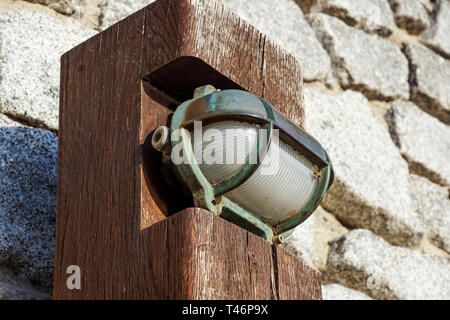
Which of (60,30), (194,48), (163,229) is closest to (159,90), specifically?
(194,48)

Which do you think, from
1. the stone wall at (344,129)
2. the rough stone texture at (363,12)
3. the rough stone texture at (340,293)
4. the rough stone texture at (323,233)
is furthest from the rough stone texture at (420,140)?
the rough stone texture at (340,293)

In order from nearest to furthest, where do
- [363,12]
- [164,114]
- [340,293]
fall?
[164,114], [340,293], [363,12]

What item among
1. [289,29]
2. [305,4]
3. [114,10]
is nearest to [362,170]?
[289,29]

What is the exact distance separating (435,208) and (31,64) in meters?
1.03

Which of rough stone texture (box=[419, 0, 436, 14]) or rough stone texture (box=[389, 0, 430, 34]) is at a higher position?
rough stone texture (box=[419, 0, 436, 14])

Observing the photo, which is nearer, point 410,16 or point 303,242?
point 303,242

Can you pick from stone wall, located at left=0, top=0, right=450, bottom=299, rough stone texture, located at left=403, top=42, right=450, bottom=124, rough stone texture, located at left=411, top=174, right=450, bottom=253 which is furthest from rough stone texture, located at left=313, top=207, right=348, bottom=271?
rough stone texture, located at left=403, top=42, right=450, bottom=124

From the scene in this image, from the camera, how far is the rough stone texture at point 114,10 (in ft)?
5.56

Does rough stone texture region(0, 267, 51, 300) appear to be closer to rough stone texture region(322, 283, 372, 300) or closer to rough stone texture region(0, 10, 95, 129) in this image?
rough stone texture region(0, 10, 95, 129)

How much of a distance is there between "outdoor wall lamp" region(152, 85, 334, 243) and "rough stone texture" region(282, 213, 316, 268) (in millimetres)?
479

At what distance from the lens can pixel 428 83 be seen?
2332mm

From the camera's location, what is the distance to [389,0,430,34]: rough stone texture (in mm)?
2410

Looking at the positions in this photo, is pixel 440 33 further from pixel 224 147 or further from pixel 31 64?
pixel 224 147

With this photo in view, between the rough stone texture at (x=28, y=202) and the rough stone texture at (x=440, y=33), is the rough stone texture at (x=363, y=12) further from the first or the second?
the rough stone texture at (x=28, y=202)
